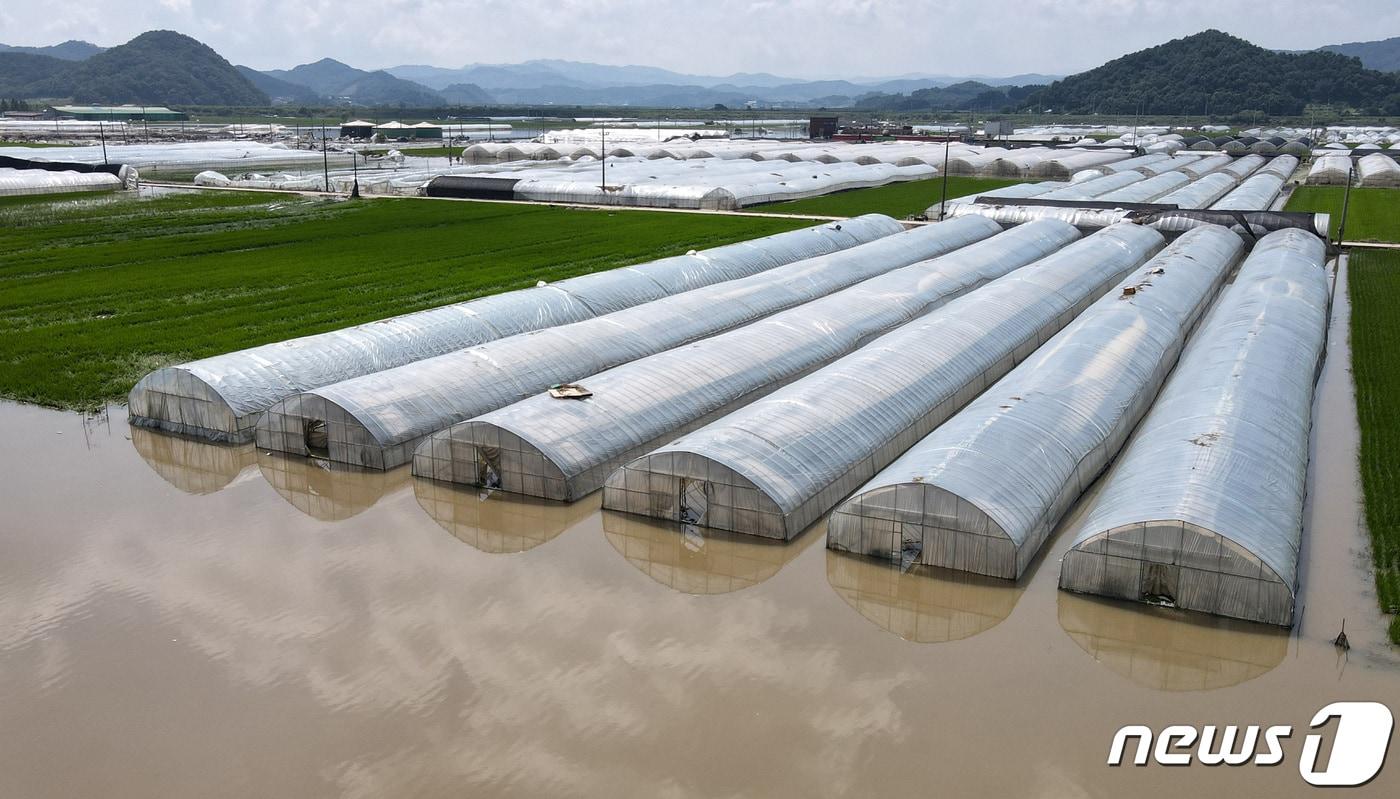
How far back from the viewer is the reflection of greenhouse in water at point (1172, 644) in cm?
1230

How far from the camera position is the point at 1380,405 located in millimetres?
21594

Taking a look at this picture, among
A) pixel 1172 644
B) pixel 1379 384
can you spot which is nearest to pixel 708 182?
pixel 1379 384

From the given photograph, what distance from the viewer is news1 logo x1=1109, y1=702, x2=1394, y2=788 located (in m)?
10.7

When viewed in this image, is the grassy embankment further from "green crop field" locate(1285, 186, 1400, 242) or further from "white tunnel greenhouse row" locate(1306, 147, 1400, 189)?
"white tunnel greenhouse row" locate(1306, 147, 1400, 189)

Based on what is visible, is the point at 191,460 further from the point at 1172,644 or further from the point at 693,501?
the point at 1172,644

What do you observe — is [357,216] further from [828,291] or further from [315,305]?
[828,291]

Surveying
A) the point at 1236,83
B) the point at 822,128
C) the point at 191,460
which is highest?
the point at 1236,83

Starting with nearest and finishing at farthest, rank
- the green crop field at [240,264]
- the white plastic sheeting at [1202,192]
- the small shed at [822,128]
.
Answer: the green crop field at [240,264] → the white plastic sheeting at [1202,192] → the small shed at [822,128]

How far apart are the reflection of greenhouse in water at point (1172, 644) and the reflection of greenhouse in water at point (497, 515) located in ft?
23.4

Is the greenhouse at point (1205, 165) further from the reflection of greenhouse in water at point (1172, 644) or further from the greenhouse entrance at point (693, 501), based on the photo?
the reflection of greenhouse in water at point (1172, 644)

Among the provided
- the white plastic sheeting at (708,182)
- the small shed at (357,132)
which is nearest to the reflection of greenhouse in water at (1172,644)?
the white plastic sheeting at (708,182)

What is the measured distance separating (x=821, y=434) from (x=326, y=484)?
7.99 meters

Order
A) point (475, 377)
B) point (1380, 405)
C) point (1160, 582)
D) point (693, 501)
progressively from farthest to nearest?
point (1380, 405), point (475, 377), point (693, 501), point (1160, 582)

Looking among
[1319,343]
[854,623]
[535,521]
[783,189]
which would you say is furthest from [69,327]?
[783,189]
